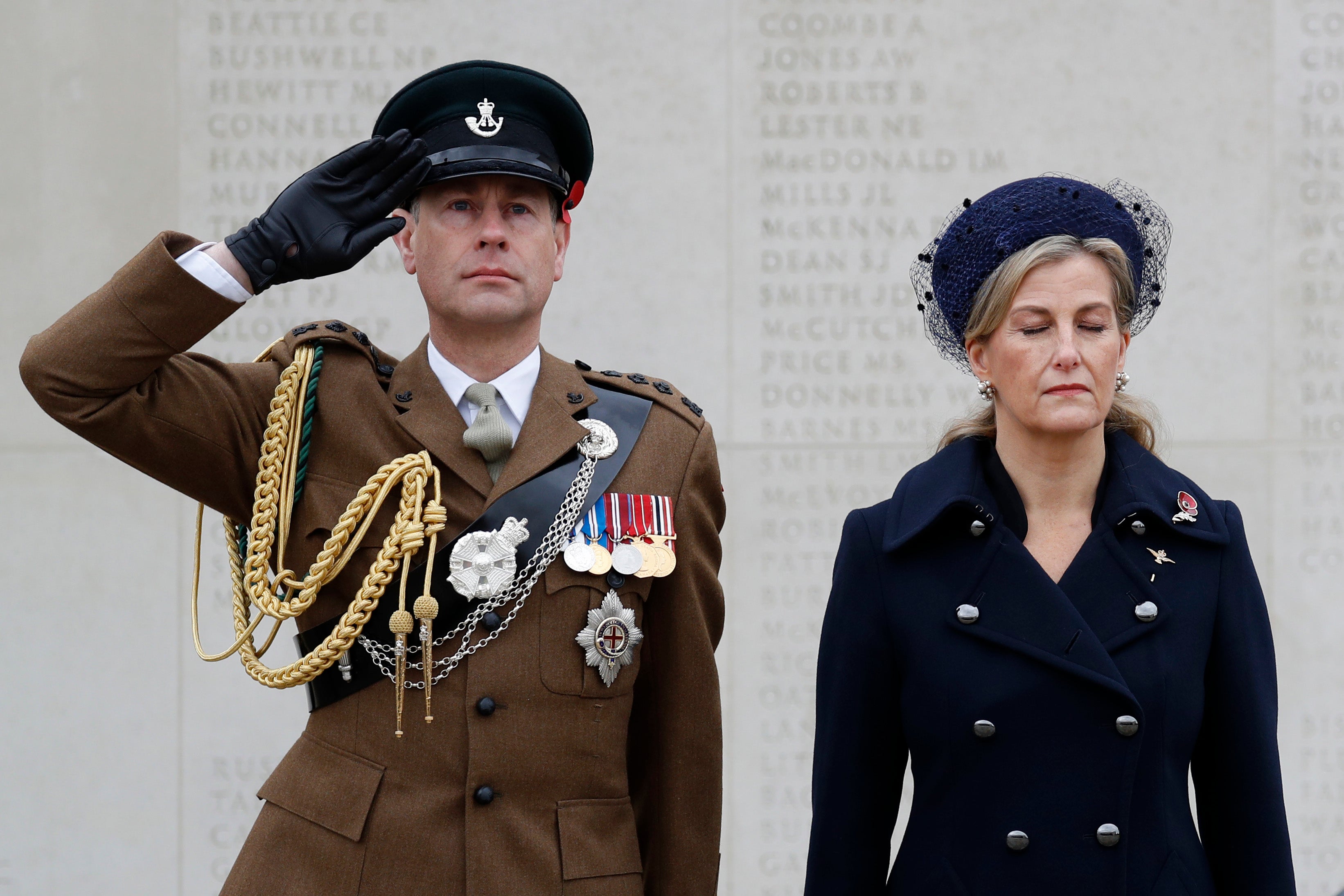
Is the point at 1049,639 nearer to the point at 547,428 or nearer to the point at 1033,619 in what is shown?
the point at 1033,619

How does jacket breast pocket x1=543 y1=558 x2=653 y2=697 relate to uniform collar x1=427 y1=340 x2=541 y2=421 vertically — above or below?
below

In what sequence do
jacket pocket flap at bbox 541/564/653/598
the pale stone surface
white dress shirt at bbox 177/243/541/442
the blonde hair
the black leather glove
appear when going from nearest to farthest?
the blonde hair → the black leather glove → jacket pocket flap at bbox 541/564/653/598 → white dress shirt at bbox 177/243/541/442 → the pale stone surface

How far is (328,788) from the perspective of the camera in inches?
88.7

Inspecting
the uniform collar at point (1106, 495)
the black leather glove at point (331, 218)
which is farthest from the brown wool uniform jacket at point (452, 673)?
the uniform collar at point (1106, 495)

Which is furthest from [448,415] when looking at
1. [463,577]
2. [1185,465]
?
[1185,465]

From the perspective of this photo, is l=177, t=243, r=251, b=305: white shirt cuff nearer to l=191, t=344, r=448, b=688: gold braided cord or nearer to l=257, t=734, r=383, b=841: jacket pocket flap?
l=191, t=344, r=448, b=688: gold braided cord

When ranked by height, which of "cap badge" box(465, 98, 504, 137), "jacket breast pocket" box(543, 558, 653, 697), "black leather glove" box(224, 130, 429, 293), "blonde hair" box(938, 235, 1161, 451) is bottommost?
"jacket breast pocket" box(543, 558, 653, 697)

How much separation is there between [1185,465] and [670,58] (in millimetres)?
2261

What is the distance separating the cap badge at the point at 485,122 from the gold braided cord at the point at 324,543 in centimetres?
50

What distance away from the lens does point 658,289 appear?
15.5 ft

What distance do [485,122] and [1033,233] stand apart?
0.96 m

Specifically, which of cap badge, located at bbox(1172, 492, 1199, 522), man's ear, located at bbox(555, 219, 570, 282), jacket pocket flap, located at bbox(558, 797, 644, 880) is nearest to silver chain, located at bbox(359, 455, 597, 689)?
jacket pocket flap, located at bbox(558, 797, 644, 880)

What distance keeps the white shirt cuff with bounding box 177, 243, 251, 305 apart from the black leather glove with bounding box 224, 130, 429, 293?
3cm

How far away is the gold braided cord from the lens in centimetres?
229
